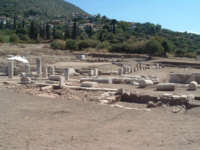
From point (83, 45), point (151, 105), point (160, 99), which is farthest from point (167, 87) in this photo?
point (83, 45)

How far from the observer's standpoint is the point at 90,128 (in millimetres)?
7609

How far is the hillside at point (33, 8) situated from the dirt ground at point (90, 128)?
492 feet

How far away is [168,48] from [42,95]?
1601 inches

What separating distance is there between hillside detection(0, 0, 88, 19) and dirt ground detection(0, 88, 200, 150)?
150112mm

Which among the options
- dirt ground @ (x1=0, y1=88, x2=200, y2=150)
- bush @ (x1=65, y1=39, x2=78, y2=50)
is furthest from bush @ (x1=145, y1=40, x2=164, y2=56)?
dirt ground @ (x1=0, y1=88, x2=200, y2=150)

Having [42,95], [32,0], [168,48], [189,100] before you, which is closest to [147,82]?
[189,100]

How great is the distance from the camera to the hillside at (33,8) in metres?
158

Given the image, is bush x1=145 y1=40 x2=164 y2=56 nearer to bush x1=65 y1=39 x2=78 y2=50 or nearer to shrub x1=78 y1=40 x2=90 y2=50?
shrub x1=78 y1=40 x2=90 y2=50

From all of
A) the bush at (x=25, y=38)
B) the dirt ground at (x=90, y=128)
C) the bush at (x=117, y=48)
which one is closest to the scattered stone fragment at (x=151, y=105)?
the dirt ground at (x=90, y=128)

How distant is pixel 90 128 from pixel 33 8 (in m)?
180

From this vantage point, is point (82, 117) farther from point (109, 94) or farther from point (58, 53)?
point (58, 53)

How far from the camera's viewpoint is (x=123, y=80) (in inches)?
723

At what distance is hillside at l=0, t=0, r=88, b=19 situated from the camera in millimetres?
157625

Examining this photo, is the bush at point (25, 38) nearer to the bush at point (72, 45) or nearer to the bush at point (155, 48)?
the bush at point (72, 45)
